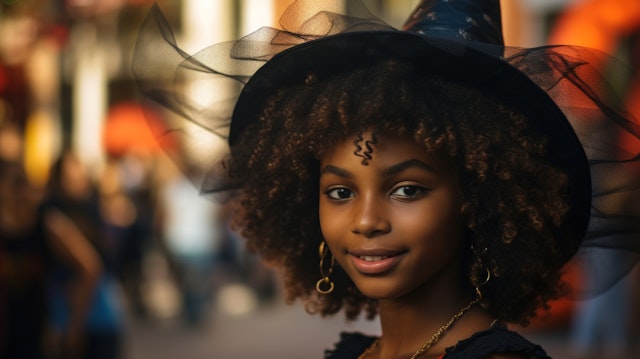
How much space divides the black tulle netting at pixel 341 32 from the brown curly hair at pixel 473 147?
0.12 m

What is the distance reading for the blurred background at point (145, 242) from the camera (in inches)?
219

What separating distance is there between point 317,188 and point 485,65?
0.61 m

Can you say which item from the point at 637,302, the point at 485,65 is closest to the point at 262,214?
the point at 485,65

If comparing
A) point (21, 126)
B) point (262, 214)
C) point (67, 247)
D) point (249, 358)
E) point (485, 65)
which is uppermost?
point (485, 65)

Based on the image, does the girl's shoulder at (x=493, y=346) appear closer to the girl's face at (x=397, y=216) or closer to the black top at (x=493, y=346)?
the black top at (x=493, y=346)

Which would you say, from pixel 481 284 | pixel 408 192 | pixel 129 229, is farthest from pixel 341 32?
pixel 129 229

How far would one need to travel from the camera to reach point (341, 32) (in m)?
2.38

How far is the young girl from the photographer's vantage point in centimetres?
233

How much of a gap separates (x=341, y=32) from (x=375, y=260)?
20.6 inches

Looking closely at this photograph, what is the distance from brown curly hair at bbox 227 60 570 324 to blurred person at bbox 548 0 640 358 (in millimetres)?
6635

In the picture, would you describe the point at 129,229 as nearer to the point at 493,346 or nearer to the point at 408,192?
the point at 408,192

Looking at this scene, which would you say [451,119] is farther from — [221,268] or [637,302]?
[221,268]

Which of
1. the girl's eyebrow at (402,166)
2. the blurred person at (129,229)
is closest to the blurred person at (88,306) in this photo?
the blurred person at (129,229)

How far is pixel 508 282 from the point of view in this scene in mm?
2494
